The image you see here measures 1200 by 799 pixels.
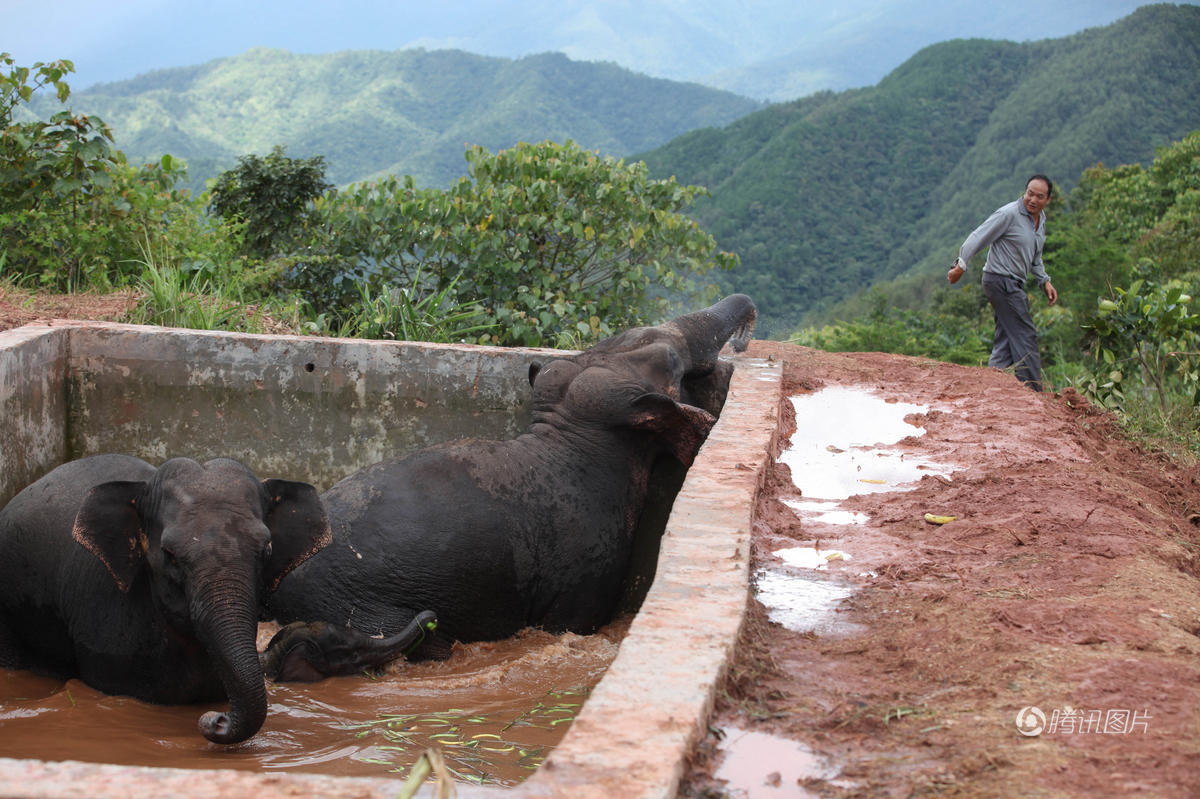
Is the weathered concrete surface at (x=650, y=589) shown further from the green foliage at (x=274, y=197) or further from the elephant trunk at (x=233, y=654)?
the green foliage at (x=274, y=197)

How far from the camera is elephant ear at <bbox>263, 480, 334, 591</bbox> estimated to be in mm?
4125

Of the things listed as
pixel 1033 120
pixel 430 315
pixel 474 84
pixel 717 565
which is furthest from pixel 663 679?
pixel 474 84

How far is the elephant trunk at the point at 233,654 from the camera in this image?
356 cm

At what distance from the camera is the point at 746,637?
309cm

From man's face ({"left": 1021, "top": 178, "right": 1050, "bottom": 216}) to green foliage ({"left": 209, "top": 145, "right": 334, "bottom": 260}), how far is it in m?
6.85

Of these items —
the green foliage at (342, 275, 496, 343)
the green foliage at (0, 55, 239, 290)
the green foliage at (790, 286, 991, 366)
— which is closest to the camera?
the green foliage at (342, 275, 496, 343)

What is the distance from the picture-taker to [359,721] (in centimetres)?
416

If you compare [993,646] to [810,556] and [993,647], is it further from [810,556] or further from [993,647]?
[810,556]

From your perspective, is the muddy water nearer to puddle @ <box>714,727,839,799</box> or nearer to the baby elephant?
the baby elephant

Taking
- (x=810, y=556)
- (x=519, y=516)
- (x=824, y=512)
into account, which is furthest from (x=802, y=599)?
(x=519, y=516)

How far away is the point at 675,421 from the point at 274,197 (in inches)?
281

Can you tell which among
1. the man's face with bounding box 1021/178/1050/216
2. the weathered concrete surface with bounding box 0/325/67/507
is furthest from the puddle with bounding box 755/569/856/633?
the man's face with bounding box 1021/178/1050/216

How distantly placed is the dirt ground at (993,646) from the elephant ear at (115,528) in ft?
7.48

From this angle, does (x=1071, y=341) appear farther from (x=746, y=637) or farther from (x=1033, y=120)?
(x=1033, y=120)
